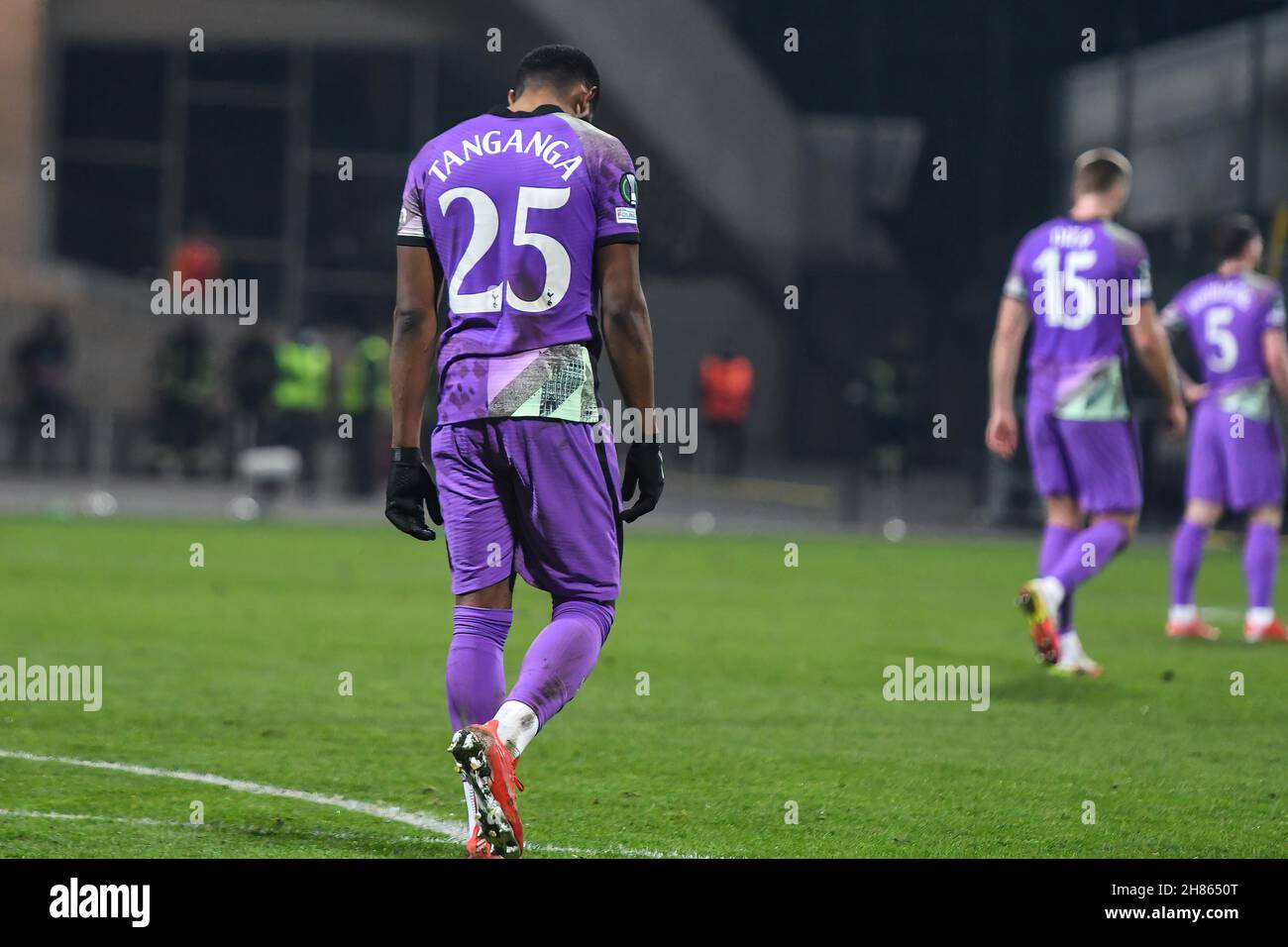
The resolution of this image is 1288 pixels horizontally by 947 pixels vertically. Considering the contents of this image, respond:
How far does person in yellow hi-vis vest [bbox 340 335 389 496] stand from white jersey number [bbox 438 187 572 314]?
17.1m

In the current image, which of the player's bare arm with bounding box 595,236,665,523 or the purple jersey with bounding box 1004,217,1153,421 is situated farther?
the purple jersey with bounding box 1004,217,1153,421

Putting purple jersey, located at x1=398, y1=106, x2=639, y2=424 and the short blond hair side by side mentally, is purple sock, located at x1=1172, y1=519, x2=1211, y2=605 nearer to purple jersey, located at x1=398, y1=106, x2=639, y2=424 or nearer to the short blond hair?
the short blond hair

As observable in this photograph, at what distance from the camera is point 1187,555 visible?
11102mm

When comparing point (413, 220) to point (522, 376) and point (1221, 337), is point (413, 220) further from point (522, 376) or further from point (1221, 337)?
point (1221, 337)

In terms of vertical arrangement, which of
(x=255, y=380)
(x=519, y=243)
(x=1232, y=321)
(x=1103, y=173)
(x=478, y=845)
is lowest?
(x=478, y=845)

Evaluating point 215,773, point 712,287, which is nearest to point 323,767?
point 215,773

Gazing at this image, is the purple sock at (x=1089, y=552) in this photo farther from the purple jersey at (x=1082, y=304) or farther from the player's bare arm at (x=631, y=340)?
the player's bare arm at (x=631, y=340)

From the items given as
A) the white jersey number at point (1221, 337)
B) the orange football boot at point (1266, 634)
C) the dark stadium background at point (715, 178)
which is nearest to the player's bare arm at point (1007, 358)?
the white jersey number at point (1221, 337)

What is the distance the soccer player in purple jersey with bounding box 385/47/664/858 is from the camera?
5.29 meters

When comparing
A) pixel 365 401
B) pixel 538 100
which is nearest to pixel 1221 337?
pixel 538 100

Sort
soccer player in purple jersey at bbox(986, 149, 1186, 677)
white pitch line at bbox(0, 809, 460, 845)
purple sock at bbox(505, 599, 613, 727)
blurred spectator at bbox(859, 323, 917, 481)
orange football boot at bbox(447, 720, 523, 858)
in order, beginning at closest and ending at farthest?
orange football boot at bbox(447, 720, 523, 858) < purple sock at bbox(505, 599, 613, 727) < white pitch line at bbox(0, 809, 460, 845) < soccer player in purple jersey at bbox(986, 149, 1186, 677) < blurred spectator at bbox(859, 323, 917, 481)

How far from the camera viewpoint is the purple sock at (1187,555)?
36.3 feet

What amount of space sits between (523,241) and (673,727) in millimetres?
3005

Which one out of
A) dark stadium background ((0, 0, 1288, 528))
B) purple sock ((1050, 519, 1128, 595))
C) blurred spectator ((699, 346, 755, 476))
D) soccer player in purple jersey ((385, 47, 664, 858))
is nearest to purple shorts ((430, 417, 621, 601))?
soccer player in purple jersey ((385, 47, 664, 858))
